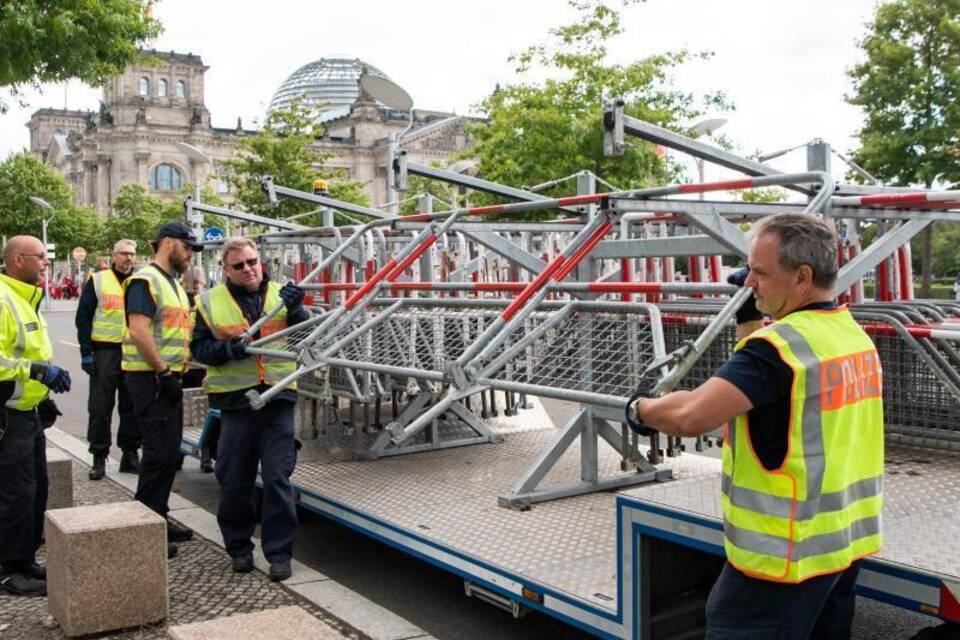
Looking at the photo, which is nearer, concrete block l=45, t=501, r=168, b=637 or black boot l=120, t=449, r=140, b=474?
concrete block l=45, t=501, r=168, b=637

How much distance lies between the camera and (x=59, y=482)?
6.89 metres

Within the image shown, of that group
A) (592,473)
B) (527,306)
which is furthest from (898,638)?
(527,306)

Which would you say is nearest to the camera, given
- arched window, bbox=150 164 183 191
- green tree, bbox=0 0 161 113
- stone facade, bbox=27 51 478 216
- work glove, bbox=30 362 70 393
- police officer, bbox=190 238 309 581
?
work glove, bbox=30 362 70 393

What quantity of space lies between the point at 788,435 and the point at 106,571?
3598mm

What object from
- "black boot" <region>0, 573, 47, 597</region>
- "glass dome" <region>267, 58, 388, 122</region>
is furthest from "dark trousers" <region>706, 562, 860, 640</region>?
"glass dome" <region>267, 58, 388, 122</region>

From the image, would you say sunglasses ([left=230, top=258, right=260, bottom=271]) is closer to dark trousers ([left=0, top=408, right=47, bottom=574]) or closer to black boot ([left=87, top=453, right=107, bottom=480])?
dark trousers ([left=0, top=408, right=47, bottom=574])

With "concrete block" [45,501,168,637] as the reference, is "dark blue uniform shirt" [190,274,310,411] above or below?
above

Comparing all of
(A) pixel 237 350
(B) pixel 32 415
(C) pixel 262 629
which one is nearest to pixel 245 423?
(A) pixel 237 350

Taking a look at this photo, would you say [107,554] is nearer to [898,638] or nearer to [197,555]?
[197,555]

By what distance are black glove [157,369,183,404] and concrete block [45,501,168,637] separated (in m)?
1.23

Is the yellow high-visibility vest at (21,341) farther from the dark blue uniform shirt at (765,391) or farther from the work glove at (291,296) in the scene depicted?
the dark blue uniform shirt at (765,391)

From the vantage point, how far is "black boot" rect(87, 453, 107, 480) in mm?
8375

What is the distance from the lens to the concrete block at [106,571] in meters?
4.82

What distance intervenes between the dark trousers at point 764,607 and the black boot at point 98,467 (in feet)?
22.3
